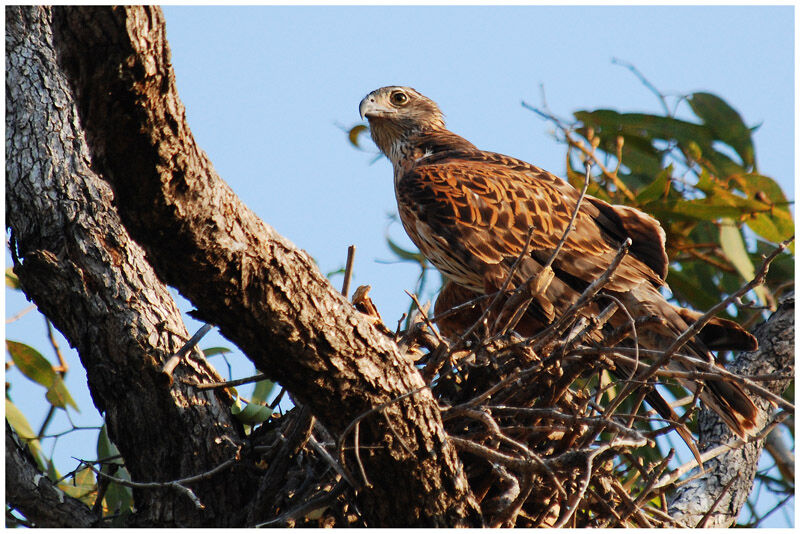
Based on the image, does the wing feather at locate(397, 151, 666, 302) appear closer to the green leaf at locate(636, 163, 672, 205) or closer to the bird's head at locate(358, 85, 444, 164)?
the green leaf at locate(636, 163, 672, 205)

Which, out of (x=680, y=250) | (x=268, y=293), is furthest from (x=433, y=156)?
(x=268, y=293)

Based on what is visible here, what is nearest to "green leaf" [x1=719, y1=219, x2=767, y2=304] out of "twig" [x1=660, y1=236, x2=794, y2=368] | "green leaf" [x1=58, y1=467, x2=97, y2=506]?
"twig" [x1=660, y1=236, x2=794, y2=368]

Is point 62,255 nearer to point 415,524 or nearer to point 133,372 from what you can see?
point 133,372

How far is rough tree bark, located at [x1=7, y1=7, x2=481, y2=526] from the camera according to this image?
1854 mm

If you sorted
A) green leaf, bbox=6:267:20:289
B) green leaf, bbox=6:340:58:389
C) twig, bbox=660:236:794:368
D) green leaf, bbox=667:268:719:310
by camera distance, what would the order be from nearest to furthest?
twig, bbox=660:236:794:368, green leaf, bbox=6:340:58:389, green leaf, bbox=6:267:20:289, green leaf, bbox=667:268:719:310

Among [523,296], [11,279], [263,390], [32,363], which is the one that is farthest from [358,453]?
[11,279]

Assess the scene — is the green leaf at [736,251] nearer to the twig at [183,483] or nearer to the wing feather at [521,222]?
the wing feather at [521,222]

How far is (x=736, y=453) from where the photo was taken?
139 inches

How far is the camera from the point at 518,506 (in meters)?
2.49

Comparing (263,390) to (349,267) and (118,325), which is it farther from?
(349,267)

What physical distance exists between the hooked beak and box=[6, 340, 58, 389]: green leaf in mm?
2139

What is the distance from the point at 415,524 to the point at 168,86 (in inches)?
55.1

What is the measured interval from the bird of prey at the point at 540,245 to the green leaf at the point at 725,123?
61.5 inches

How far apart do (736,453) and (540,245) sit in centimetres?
114
